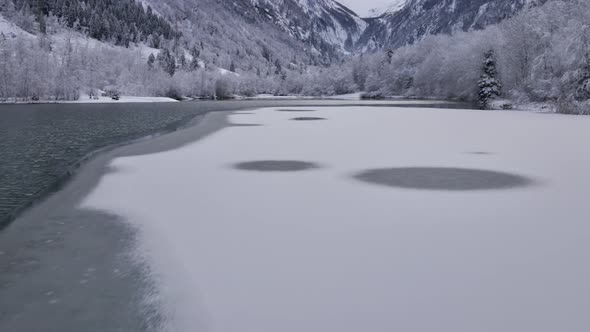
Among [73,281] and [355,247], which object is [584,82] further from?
[73,281]

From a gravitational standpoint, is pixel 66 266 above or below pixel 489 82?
below

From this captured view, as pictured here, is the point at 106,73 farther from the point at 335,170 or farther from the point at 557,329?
the point at 557,329

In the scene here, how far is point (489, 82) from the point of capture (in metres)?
69.8

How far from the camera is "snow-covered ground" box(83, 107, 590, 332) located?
5.50 meters

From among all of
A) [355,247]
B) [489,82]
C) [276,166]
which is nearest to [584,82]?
[489,82]

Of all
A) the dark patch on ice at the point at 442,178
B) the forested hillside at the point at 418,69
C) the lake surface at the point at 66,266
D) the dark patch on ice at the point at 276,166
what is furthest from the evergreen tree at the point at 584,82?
the lake surface at the point at 66,266

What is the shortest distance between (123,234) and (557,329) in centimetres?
697

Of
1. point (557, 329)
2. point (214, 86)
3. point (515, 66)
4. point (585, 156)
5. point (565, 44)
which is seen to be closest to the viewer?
point (557, 329)

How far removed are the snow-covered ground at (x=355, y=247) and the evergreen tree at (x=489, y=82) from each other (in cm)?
5665

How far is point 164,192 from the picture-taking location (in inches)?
480

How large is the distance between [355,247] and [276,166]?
856 cm

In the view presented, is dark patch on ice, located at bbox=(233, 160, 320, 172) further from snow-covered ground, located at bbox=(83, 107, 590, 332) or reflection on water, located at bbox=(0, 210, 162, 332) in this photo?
reflection on water, located at bbox=(0, 210, 162, 332)

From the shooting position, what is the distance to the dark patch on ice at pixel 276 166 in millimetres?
15484

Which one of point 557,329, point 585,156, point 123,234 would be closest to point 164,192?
point 123,234
